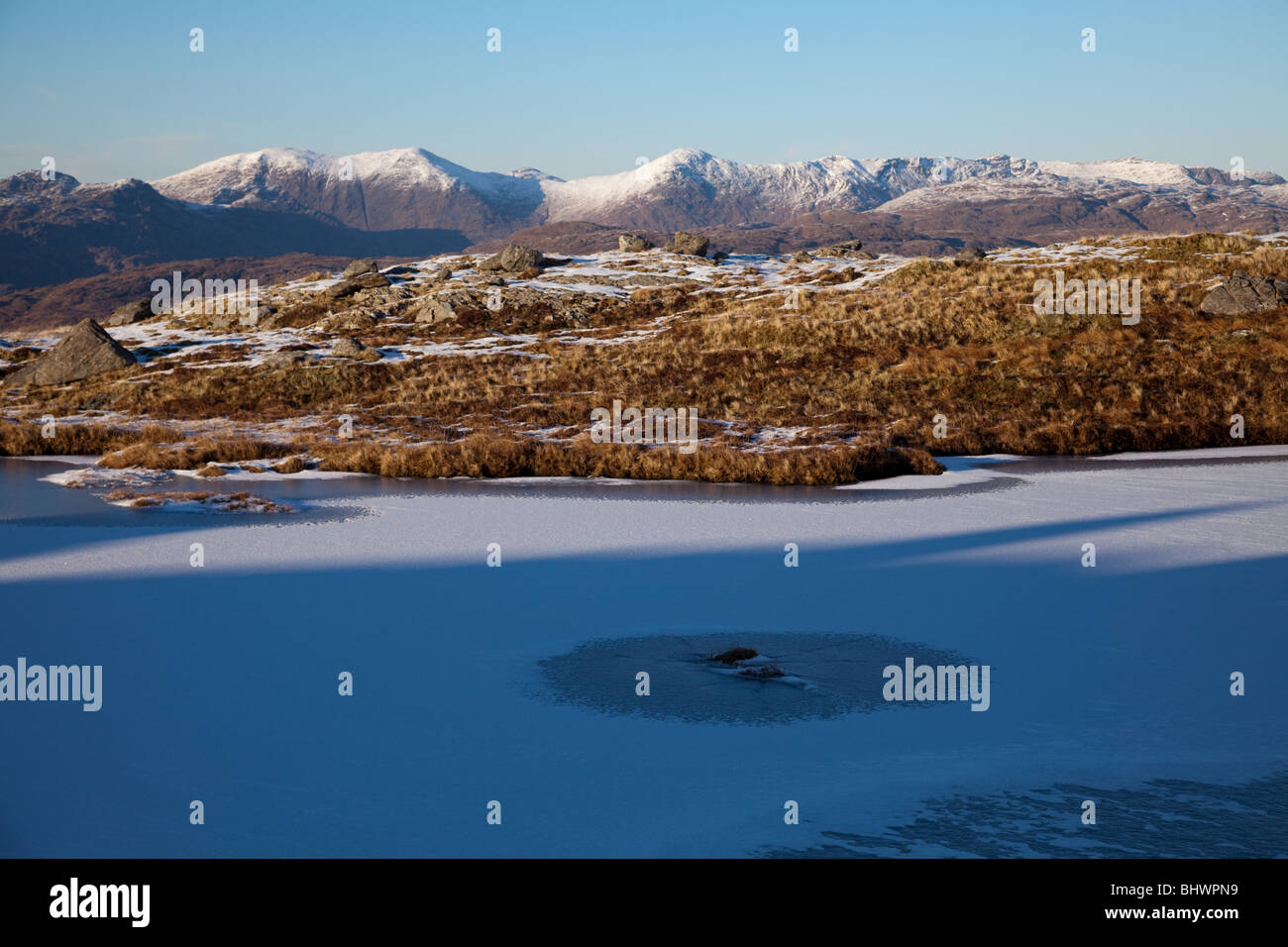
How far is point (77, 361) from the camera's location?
44.3 m

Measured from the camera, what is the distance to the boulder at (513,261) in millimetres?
61656

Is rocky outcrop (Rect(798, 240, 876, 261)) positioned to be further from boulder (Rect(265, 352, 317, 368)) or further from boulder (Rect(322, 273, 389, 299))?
boulder (Rect(265, 352, 317, 368))

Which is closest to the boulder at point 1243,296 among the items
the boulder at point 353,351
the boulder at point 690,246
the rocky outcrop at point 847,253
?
the boulder at point 353,351

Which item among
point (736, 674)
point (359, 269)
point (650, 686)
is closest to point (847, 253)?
point (359, 269)

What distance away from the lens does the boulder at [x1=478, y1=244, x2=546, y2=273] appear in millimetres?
61656

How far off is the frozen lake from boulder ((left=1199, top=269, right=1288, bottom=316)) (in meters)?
20.7

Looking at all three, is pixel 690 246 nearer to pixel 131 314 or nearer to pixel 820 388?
pixel 131 314

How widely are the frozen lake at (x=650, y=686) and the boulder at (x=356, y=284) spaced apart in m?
43.0

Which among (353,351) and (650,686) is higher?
(353,351)

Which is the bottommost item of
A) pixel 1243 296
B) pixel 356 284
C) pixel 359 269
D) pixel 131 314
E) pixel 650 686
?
pixel 650 686

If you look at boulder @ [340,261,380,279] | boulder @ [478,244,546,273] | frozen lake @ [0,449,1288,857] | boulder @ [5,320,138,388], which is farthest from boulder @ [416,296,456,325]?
frozen lake @ [0,449,1288,857]

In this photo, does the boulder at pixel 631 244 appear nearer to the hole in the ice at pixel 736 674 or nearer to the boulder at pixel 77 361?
the boulder at pixel 77 361

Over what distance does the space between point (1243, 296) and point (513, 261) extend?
38594 millimetres
